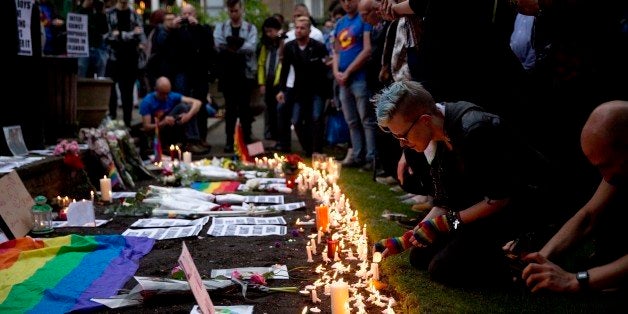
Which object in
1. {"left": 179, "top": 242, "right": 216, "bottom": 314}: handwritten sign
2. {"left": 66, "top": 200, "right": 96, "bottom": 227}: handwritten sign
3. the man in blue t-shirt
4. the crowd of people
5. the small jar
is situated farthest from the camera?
the man in blue t-shirt

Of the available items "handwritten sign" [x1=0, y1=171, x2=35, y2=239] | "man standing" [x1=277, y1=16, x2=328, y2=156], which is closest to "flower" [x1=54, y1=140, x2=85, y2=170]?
"handwritten sign" [x1=0, y1=171, x2=35, y2=239]

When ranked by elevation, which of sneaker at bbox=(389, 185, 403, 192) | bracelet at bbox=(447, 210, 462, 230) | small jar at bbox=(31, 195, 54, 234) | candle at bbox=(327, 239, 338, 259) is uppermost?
bracelet at bbox=(447, 210, 462, 230)

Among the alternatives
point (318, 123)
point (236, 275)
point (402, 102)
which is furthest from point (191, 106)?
point (402, 102)

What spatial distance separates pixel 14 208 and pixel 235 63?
21.3 ft

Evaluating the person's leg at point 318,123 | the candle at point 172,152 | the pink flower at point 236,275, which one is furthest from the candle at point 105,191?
the person's leg at point 318,123

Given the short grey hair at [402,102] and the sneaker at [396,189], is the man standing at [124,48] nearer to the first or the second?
the sneaker at [396,189]

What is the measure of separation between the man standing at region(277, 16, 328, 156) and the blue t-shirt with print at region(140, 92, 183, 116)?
5.69 feet

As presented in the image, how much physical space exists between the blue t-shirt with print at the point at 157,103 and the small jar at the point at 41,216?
18.7 feet

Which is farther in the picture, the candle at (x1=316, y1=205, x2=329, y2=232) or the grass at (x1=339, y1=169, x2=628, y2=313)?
the candle at (x1=316, y1=205, x2=329, y2=232)

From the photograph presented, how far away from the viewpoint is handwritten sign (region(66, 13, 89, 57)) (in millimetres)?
9195

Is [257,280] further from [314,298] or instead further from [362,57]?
[362,57]

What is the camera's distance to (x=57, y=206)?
675 cm

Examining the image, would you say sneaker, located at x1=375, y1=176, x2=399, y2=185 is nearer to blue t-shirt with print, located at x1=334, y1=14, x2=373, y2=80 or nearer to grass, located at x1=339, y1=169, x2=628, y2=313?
blue t-shirt with print, located at x1=334, y1=14, x2=373, y2=80

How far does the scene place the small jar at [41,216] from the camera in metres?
5.53
